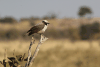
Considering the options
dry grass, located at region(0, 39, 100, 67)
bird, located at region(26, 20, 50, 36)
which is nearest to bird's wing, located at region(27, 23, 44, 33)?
bird, located at region(26, 20, 50, 36)

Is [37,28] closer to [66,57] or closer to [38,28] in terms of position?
[38,28]

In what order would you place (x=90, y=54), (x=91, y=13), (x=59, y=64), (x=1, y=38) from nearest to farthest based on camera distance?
(x=59, y=64), (x=90, y=54), (x=1, y=38), (x=91, y=13)

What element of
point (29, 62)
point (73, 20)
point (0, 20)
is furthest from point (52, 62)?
point (73, 20)

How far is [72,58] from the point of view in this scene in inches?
651

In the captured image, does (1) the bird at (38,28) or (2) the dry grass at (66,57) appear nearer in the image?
(1) the bird at (38,28)

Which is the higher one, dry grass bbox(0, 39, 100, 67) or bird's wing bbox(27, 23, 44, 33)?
bird's wing bbox(27, 23, 44, 33)

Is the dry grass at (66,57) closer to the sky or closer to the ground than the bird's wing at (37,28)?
closer to the ground

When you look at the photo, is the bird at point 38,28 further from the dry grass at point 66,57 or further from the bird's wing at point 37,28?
the dry grass at point 66,57

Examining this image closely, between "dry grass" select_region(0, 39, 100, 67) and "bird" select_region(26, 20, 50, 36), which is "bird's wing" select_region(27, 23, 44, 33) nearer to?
"bird" select_region(26, 20, 50, 36)

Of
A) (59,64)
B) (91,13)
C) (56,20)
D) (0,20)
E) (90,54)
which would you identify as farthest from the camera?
(56,20)

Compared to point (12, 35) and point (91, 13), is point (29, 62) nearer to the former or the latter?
point (12, 35)

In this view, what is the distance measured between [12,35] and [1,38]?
207 cm

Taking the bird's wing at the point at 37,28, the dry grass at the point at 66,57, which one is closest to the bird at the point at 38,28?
the bird's wing at the point at 37,28

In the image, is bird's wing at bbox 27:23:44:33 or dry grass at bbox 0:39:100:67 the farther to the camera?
dry grass at bbox 0:39:100:67
